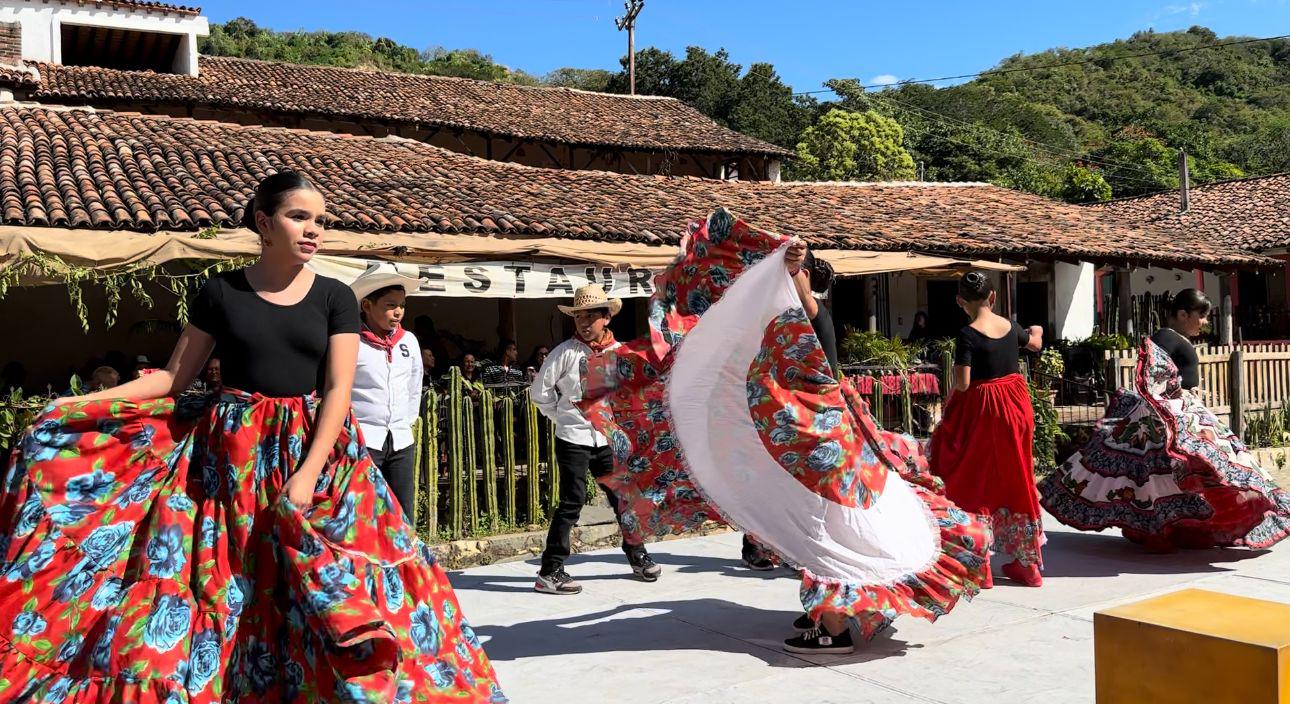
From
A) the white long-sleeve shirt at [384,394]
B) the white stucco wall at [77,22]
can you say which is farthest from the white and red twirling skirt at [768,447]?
the white stucco wall at [77,22]

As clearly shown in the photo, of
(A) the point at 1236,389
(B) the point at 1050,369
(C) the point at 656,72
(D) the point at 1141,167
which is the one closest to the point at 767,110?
(C) the point at 656,72

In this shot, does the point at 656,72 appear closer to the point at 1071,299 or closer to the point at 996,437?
the point at 1071,299

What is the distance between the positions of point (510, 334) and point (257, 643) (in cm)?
1255

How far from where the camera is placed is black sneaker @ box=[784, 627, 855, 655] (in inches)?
189

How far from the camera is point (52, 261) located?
873 cm

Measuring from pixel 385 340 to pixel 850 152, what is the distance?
1551 inches

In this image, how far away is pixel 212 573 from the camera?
2.89m

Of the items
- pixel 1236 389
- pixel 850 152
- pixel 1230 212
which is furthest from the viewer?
pixel 850 152

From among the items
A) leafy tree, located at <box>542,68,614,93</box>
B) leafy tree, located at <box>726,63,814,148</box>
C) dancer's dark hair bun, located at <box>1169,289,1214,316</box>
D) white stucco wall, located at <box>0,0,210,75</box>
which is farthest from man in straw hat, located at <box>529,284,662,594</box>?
leafy tree, located at <box>542,68,614,93</box>

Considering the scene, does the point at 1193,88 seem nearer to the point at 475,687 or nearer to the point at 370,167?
the point at 370,167

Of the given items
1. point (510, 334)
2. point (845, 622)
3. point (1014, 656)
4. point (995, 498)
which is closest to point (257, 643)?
point (845, 622)

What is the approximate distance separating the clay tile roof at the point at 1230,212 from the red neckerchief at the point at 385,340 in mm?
21531

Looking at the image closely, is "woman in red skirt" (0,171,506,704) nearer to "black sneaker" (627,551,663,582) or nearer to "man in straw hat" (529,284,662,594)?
"man in straw hat" (529,284,662,594)

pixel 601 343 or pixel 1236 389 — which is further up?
pixel 601 343
